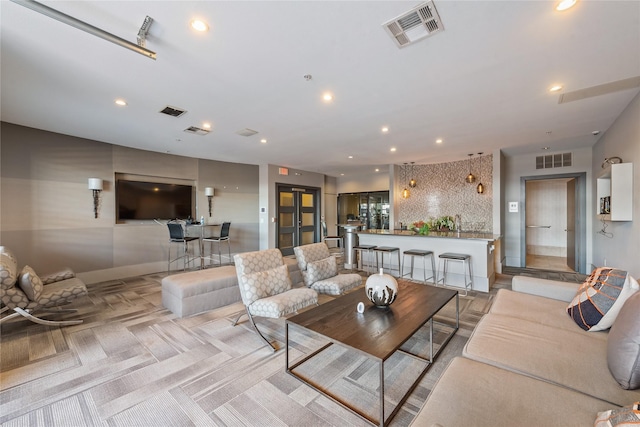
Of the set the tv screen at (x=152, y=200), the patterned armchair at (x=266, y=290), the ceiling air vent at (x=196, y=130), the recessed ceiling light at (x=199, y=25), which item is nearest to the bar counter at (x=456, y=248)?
the patterned armchair at (x=266, y=290)

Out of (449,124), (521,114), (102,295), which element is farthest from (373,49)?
(102,295)

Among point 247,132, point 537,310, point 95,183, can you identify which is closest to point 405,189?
point 247,132

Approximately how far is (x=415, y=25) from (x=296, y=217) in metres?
6.84

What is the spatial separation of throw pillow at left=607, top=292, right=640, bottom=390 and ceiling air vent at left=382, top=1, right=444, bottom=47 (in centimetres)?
216

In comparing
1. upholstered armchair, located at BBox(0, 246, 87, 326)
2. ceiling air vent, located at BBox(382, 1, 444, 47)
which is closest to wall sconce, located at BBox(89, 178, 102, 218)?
upholstered armchair, located at BBox(0, 246, 87, 326)

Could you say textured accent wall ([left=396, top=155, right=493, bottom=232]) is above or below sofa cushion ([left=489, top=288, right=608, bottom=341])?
above

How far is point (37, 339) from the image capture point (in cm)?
282

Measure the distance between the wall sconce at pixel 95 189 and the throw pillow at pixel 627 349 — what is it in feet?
22.7

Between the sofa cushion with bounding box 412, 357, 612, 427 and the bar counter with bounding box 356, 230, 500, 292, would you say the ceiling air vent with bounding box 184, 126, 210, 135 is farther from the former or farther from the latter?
the sofa cushion with bounding box 412, 357, 612, 427

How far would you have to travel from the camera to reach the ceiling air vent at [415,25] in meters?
1.80

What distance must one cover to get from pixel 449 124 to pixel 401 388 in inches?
146

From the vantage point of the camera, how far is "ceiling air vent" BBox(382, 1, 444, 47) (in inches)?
71.1

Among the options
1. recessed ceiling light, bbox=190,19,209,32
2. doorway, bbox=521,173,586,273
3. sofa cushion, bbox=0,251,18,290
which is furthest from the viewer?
doorway, bbox=521,173,586,273

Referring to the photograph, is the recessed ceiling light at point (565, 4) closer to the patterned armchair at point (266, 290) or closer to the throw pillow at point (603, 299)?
the throw pillow at point (603, 299)
